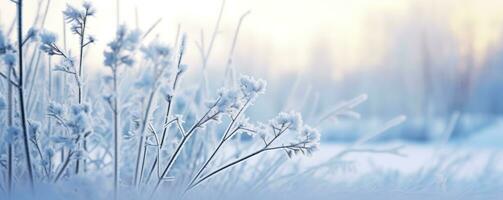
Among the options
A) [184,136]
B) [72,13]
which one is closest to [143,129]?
[184,136]

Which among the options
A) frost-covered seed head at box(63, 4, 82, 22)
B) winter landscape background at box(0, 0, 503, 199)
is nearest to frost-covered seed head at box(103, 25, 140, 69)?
winter landscape background at box(0, 0, 503, 199)

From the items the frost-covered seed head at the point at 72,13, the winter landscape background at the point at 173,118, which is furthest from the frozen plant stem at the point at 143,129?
the frost-covered seed head at the point at 72,13

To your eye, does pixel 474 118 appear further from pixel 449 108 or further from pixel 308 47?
pixel 308 47

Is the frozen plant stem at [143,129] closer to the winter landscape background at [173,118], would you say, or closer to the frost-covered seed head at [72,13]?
the winter landscape background at [173,118]

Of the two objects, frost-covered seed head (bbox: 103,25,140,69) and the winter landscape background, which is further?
the winter landscape background

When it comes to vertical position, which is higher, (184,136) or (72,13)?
(72,13)

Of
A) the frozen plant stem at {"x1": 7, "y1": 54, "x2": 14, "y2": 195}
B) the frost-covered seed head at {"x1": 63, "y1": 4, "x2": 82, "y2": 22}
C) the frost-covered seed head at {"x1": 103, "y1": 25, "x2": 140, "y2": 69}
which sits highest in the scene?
the frost-covered seed head at {"x1": 63, "y1": 4, "x2": 82, "y2": 22}

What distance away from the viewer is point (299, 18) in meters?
4.15

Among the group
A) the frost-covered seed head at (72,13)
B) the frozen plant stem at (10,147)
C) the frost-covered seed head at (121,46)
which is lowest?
the frozen plant stem at (10,147)

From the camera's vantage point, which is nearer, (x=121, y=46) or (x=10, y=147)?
(x=121, y=46)

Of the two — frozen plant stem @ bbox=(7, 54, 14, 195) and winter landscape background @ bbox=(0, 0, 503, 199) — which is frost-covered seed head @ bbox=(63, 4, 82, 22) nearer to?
winter landscape background @ bbox=(0, 0, 503, 199)

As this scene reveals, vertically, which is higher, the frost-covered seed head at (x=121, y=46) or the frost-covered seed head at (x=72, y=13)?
the frost-covered seed head at (x=72, y=13)

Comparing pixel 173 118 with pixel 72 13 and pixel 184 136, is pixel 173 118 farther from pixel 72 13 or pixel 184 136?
pixel 72 13

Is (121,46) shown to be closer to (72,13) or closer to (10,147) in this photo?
(72,13)
